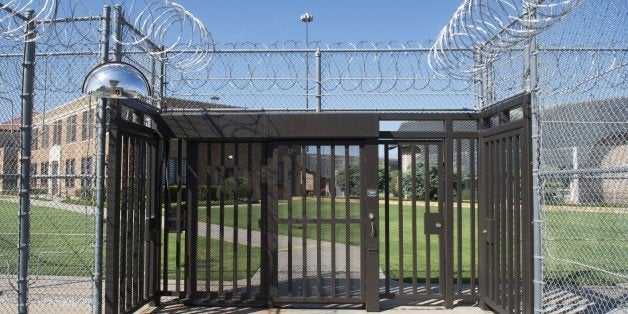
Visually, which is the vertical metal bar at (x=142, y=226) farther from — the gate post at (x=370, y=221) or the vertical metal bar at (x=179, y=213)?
the gate post at (x=370, y=221)

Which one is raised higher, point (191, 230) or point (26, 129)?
point (26, 129)

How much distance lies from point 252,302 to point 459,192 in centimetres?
308

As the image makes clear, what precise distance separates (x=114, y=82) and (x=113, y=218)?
145 centimetres

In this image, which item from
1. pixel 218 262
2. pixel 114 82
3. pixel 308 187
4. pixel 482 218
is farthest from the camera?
pixel 218 262

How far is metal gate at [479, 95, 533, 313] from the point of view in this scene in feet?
18.5

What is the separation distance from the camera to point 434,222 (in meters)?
7.49

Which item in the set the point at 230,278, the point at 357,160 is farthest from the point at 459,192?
the point at 230,278

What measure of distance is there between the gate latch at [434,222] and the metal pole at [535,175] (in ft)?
6.75

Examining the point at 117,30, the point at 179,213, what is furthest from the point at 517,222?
the point at 117,30

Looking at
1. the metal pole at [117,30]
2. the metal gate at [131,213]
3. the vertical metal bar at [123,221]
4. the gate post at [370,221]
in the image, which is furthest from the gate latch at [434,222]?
the metal pole at [117,30]

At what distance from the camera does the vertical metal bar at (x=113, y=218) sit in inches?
226

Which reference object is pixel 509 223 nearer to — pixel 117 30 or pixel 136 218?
pixel 136 218

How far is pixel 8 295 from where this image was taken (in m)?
7.47

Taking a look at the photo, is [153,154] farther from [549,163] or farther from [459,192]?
[549,163]
